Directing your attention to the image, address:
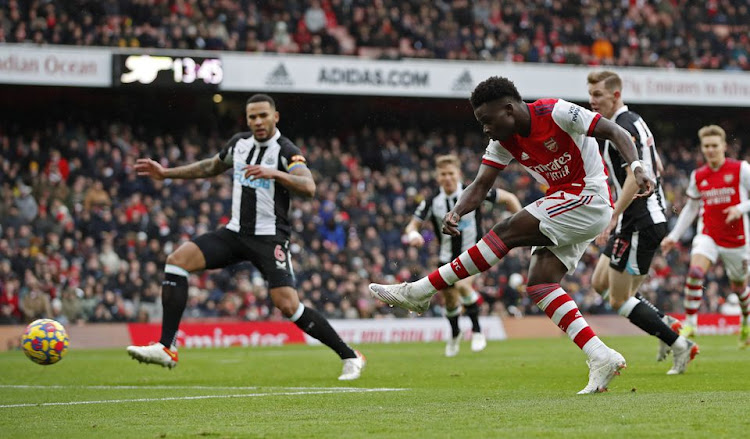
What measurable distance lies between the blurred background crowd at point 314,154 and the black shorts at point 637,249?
46.3 ft

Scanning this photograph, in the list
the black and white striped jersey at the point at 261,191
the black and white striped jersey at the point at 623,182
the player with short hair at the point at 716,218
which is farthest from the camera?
the player with short hair at the point at 716,218

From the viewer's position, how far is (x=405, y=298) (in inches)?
286

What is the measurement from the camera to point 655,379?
860cm

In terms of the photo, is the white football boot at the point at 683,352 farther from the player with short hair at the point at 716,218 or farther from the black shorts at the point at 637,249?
the player with short hair at the point at 716,218

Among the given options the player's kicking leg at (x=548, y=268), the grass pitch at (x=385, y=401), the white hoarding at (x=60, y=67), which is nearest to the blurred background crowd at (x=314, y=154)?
the white hoarding at (x=60, y=67)

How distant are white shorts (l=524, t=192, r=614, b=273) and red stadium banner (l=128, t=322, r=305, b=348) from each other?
14.6 m

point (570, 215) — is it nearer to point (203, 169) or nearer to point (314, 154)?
point (203, 169)

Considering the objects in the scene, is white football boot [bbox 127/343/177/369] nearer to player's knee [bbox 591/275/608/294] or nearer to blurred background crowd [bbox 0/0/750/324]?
player's knee [bbox 591/275/608/294]

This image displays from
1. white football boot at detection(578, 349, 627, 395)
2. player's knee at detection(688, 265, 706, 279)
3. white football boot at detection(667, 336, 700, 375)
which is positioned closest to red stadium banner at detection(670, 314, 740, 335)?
player's knee at detection(688, 265, 706, 279)

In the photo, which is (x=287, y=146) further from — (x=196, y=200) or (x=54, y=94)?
(x=54, y=94)

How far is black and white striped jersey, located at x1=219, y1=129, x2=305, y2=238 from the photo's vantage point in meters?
9.66

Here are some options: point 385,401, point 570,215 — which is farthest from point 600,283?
point 385,401

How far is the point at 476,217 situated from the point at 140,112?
16863mm

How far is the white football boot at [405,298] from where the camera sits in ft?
23.8
